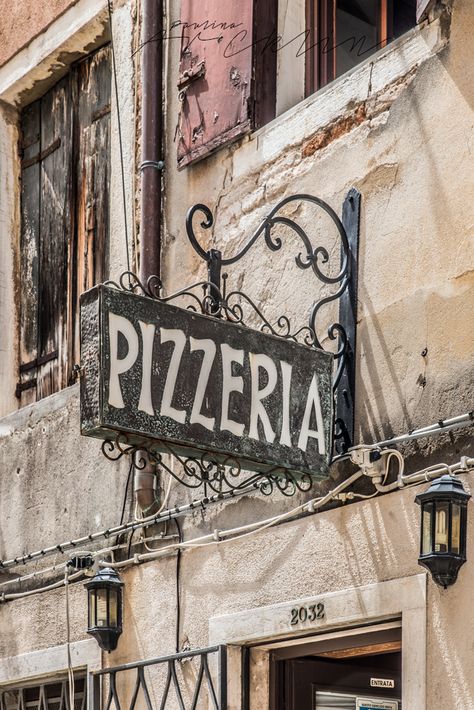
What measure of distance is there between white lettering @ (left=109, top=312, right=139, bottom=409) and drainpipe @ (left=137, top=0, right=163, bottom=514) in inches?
79.8

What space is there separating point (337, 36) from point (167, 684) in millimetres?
3224

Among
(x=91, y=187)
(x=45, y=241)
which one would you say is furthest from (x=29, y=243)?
(x=91, y=187)

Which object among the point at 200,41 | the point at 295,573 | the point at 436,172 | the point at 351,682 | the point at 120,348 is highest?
the point at 200,41

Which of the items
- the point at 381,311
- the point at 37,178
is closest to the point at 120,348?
the point at 381,311

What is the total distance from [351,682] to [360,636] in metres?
0.54

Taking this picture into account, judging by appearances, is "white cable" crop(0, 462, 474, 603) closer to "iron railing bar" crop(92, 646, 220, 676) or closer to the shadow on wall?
the shadow on wall

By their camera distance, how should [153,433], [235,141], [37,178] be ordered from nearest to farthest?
1. [153,433]
2. [235,141]
3. [37,178]

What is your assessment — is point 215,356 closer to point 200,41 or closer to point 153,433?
point 153,433

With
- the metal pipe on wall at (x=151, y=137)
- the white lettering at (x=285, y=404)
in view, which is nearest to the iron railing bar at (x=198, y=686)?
the white lettering at (x=285, y=404)

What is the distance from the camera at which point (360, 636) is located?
5.98 m

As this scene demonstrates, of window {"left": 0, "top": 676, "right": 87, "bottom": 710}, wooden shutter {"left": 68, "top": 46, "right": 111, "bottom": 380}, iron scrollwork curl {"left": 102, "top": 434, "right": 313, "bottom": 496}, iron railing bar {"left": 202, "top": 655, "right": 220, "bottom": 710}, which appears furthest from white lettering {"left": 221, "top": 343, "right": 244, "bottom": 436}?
wooden shutter {"left": 68, "top": 46, "right": 111, "bottom": 380}

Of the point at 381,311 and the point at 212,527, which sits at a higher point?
the point at 381,311

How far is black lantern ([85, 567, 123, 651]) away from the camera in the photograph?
23.4 ft

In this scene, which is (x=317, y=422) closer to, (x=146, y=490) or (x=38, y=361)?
(x=146, y=490)
